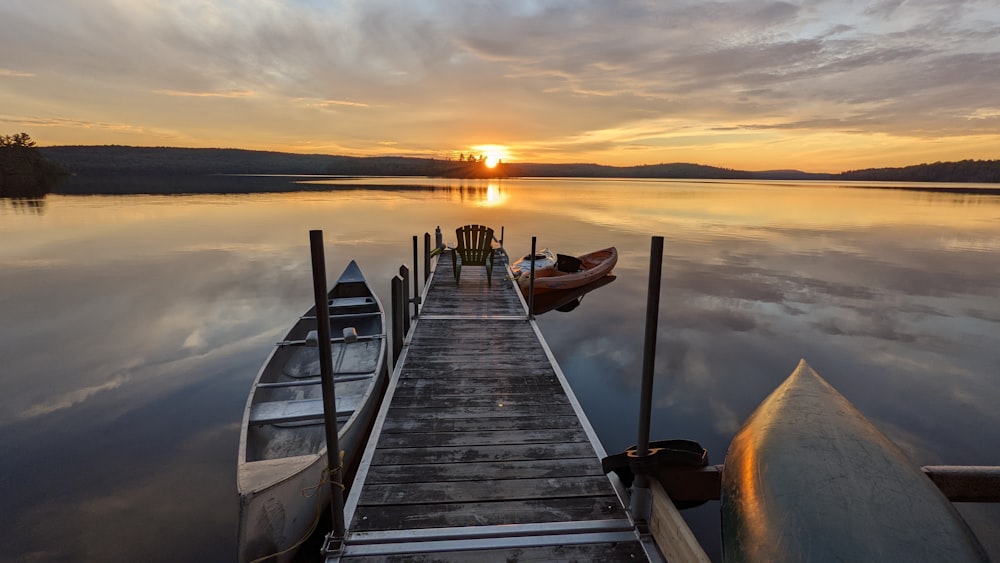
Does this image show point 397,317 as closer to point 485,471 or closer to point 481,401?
point 481,401

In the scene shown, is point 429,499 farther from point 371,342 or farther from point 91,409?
point 91,409

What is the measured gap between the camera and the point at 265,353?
1082cm

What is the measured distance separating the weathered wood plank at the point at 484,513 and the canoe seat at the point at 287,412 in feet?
7.05

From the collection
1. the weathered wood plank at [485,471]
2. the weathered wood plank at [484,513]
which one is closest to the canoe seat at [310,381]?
the weathered wood plank at [485,471]

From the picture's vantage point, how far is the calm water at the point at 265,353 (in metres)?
5.87

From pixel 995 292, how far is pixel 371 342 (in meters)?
22.6

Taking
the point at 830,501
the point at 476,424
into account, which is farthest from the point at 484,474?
the point at 830,501

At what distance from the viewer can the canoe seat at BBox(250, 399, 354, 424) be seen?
542 cm

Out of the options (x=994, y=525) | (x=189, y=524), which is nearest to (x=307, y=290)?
(x=189, y=524)

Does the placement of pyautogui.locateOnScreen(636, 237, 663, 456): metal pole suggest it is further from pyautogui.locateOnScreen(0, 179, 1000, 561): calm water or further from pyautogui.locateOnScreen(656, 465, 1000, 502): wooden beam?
pyautogui.locateOnScreen(0, 179, 1000, 561): calm water

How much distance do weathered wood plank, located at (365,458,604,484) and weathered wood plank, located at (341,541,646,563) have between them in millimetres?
853

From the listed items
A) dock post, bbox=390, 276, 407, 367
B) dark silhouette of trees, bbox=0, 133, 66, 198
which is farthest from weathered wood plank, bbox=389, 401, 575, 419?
dark silhouette of trees, bbox=0, 133, 66, 198

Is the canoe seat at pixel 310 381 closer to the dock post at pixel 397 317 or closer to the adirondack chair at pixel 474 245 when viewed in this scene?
the dock post at pixel 397 317

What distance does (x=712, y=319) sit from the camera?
1425cm
